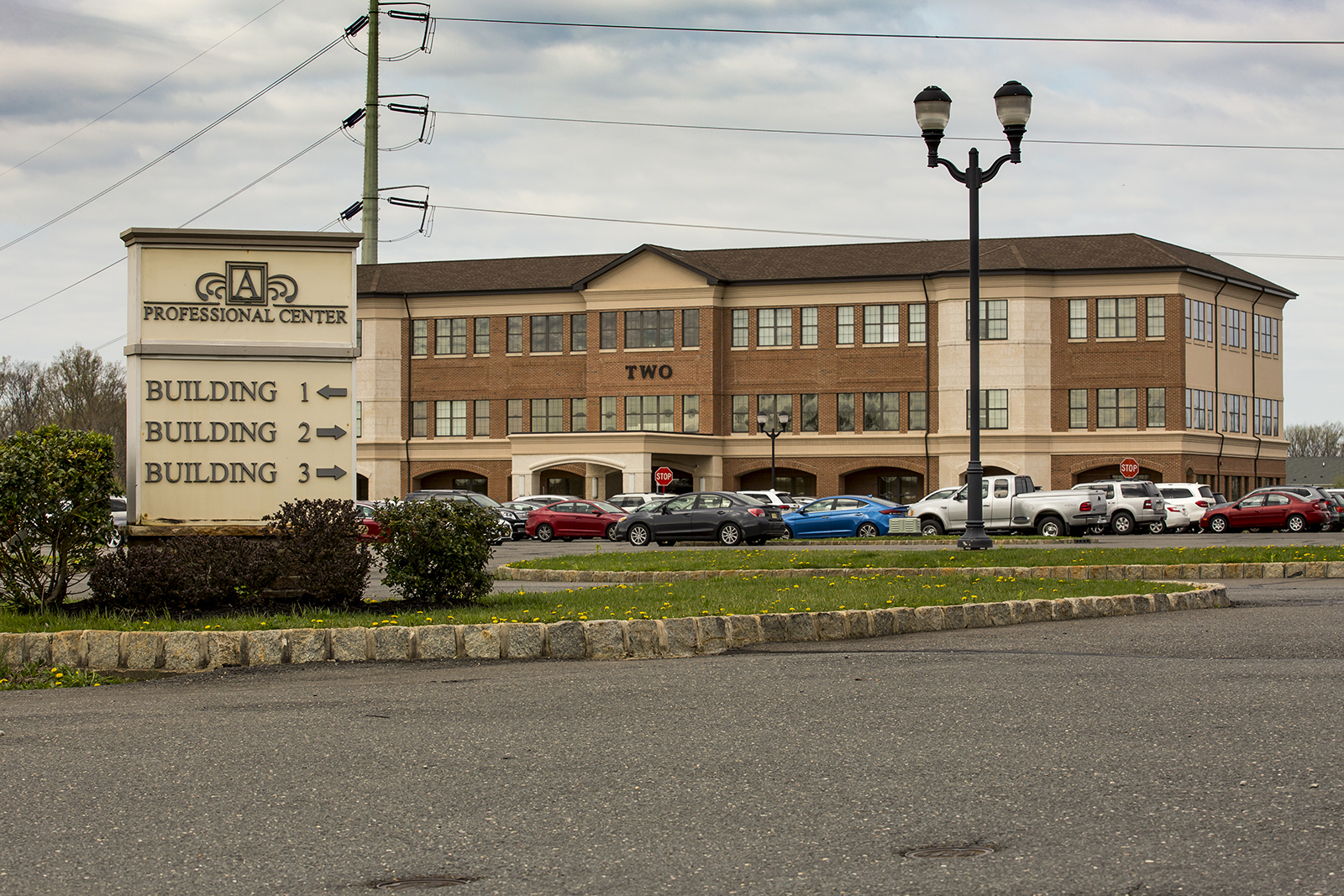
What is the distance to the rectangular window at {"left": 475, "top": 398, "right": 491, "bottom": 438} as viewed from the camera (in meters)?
65.3

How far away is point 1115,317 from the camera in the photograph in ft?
192

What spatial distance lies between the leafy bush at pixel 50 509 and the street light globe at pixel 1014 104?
48.4 feet

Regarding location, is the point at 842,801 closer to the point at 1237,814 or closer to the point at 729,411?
the point at 1237,814

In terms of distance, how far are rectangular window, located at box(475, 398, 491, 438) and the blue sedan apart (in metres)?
27.7

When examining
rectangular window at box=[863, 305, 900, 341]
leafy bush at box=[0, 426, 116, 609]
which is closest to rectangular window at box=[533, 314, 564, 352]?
rectangular window at box=[863, 305, 900, 341]

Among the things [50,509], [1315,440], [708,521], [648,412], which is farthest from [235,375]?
[1315,440]

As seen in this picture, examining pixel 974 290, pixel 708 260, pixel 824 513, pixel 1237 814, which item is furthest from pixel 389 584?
pixel 708 260

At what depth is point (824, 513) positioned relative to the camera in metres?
39.7

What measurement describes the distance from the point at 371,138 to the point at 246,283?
2219 inches

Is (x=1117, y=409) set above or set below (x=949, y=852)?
above

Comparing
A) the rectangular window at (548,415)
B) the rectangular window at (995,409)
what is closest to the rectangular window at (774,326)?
the rectangular window at (995,409)

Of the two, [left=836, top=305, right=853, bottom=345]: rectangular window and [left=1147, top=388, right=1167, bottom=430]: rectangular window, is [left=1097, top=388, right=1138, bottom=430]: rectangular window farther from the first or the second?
[left=836, top=305, right=853, bottom=345]: rectangular window

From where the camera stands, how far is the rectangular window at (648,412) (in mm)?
62219

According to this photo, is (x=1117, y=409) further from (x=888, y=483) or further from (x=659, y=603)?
(x=659, y=603)
